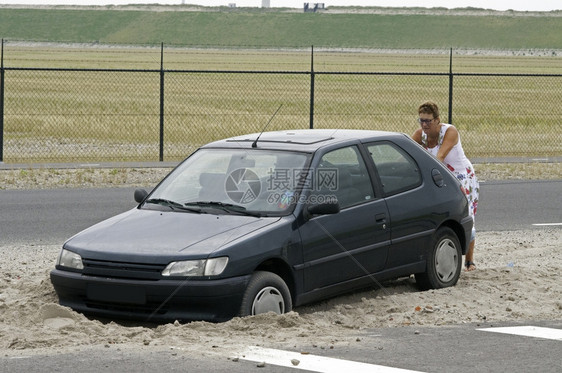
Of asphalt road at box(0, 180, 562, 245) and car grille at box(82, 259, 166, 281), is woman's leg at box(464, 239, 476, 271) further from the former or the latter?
car grille at box(82, 259, 166, 281)

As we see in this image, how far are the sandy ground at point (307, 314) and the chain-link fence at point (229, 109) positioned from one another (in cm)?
1089

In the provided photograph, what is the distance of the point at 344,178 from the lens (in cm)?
870

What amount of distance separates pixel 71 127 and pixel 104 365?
→ 23.0 m

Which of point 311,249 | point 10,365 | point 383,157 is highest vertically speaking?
point 383,157

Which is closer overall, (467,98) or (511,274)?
(511,274)

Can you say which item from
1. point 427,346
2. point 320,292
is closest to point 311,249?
point 320,292

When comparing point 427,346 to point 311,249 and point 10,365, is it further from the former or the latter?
point 10,365

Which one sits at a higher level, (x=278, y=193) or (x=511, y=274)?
(x=278, y=193)

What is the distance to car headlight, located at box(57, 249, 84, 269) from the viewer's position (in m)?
7.86

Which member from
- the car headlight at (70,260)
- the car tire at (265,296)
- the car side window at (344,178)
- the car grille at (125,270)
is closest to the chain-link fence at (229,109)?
the car side window at (344,178)

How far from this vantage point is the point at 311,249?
8.13 metres

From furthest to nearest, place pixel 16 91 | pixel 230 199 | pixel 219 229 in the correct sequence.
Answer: pixel 16 91, pixel 230 199, pixel 219 229

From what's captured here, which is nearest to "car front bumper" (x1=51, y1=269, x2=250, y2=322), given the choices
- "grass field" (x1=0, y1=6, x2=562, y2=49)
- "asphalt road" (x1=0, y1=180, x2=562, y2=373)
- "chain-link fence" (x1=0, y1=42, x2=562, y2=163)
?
"asphalt road" (x1=0, y1=180, x2=562, y2=373)

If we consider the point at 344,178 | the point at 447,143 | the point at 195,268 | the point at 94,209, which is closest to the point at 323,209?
the point at 344,178
